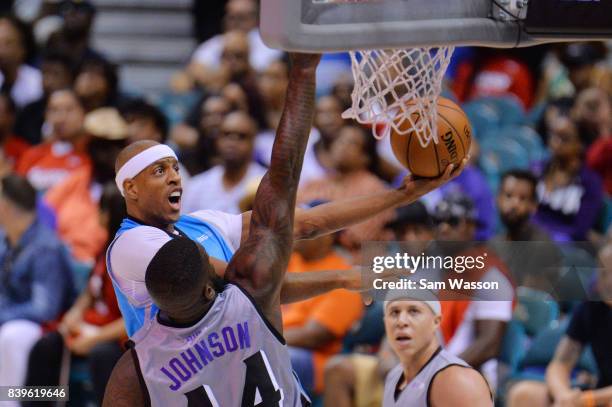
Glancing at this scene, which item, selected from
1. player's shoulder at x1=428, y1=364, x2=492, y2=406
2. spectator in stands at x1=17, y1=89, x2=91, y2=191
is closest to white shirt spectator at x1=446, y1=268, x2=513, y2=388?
player's shoulder at x1=428, y1=364, x2=492, y2=406

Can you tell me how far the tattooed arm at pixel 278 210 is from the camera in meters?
3.79

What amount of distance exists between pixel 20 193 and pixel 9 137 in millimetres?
1665

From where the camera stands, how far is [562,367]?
515cm

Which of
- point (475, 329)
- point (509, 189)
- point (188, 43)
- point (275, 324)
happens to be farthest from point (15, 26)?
point (275, 324)

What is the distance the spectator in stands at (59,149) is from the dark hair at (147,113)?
0.38 metres

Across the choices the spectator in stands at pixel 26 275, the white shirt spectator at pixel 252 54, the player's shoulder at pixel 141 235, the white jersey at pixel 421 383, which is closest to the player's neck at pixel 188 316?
the player's shoulder at pixel 141 235

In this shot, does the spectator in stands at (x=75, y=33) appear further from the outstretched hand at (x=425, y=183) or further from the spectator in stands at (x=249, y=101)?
the outstretched hand at (x=425, y=183)

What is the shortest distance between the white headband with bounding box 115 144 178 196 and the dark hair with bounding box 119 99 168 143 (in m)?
3.26

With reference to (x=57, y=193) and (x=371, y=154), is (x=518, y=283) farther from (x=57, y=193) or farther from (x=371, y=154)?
(x=57, y=193)

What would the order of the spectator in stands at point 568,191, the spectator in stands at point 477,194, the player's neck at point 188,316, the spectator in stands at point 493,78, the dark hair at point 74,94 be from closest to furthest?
the player's neck at point 188,316 < the spectator in stands at point 477,194 < the spectator in stands at point 568,191 < the dark hair at point 74,94 < the spectator in stands at point 493,78

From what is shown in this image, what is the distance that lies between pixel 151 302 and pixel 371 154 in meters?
3.25

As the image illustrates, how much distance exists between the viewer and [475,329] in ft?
16.7

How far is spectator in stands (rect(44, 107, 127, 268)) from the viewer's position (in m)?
6.87

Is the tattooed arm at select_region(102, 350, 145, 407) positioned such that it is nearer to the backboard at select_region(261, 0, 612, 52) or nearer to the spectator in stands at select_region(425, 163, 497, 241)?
the backboard at select_region(261, 0, 612, 52)
